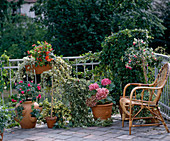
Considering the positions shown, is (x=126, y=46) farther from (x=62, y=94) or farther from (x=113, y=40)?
(x=62, y=94)

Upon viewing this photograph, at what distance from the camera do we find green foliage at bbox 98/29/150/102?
17.6ft

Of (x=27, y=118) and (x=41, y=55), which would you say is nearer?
→ (x=27, y=118)

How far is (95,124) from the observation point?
4.71 meters

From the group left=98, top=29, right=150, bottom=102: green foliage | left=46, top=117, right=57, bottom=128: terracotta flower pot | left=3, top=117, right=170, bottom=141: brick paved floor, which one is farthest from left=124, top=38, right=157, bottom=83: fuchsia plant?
left=46, top=117, right=57, bottom=128: terracotta flower pot

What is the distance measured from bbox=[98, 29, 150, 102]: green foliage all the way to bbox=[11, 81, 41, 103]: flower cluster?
1448 millimetres

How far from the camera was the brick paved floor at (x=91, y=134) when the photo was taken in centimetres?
394

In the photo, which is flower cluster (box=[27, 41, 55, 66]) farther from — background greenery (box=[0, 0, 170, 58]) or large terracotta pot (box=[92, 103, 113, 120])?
background greenery (box=[0, 0, 170, 58])

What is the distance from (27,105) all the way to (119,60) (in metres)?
1.90

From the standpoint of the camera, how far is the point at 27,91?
4676 mm

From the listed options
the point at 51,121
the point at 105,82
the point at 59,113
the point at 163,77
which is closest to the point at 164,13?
the point at 105,82

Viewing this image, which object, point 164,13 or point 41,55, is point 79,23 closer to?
point 41,55

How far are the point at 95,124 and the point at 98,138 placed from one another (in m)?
0.74

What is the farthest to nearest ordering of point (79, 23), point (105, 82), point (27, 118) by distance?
point (79, 23) < point (105, 82) < point (27, 118)

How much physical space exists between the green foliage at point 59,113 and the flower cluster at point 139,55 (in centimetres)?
132
